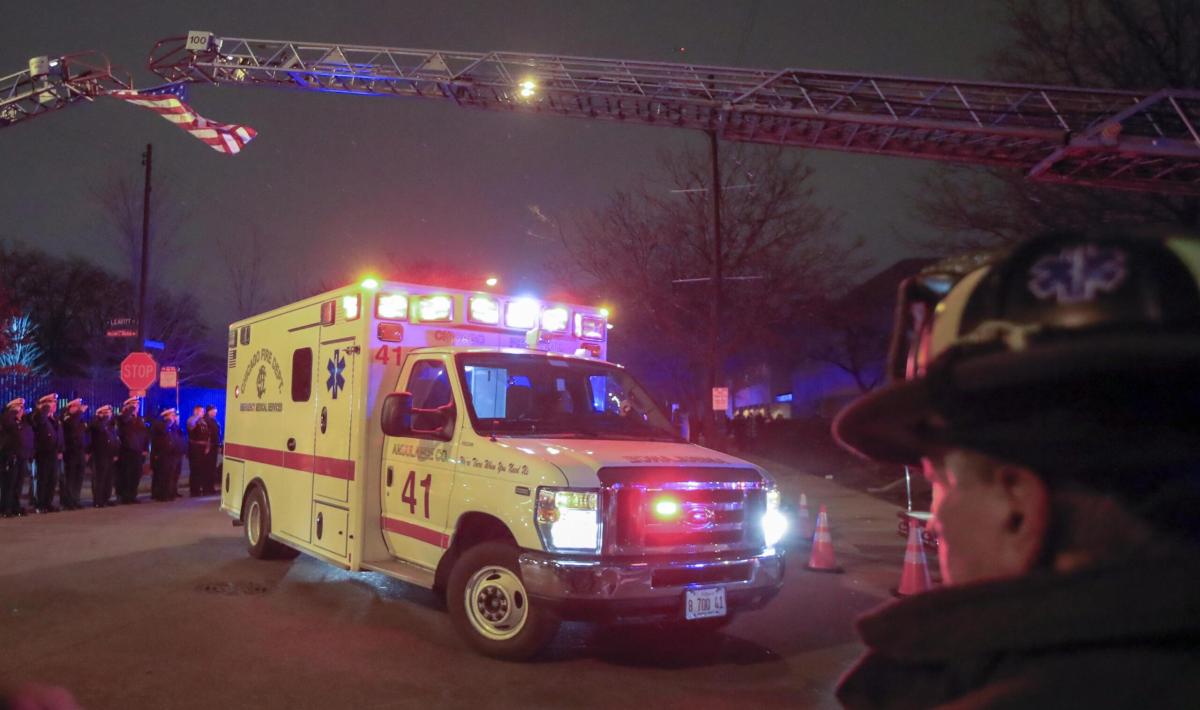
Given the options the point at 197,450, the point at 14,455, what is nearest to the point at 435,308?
the point at 14,455

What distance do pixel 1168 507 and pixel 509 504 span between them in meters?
5.39

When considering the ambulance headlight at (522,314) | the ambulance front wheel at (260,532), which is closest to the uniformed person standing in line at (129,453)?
the ambulance front wheel at (260,532)

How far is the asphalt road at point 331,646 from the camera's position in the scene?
557 centimetres

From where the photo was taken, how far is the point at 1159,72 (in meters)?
16.5

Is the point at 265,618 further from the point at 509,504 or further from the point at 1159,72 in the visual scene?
the point at 1159,72

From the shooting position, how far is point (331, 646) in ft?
21.6

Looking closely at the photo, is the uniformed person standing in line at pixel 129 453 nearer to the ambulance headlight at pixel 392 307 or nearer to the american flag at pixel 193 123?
the american flag at pixel 193 123

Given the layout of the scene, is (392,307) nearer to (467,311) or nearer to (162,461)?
(467,311)

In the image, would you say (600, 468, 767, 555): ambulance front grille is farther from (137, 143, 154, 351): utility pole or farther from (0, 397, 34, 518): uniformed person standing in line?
(137, 143, 154, 351): utility pole

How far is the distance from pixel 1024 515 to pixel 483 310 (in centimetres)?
737

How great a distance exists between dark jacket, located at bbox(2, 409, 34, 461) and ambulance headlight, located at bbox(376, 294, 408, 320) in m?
9.83

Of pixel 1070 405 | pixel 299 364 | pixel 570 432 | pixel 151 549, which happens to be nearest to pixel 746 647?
pixel 570 432

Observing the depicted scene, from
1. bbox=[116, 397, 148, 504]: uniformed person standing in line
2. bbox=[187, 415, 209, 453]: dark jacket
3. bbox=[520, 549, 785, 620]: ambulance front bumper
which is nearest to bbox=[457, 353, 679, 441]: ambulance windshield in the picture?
bbox=[520, 549, 785, 620]: ambulance front bumper

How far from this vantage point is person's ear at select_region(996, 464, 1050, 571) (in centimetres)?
110
